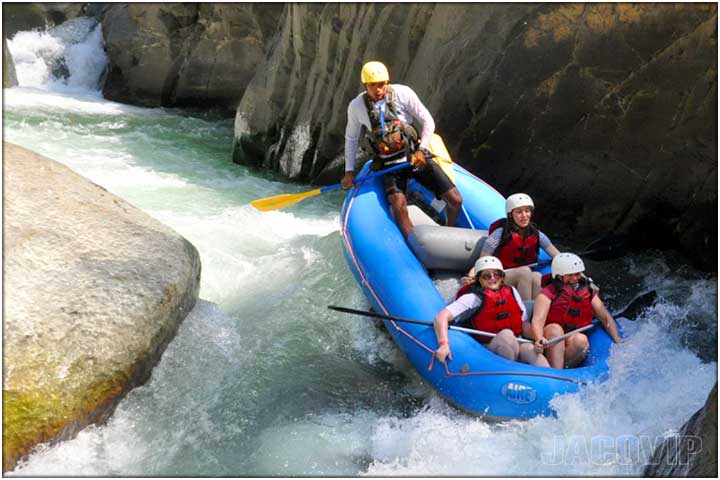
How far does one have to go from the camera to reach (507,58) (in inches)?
263

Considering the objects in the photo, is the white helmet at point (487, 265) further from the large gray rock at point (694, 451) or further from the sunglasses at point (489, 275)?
the large gray rock at point (694, 451)

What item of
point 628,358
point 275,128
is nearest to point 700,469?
point 628,358

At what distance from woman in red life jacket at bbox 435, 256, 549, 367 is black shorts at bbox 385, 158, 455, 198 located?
129 centimetres

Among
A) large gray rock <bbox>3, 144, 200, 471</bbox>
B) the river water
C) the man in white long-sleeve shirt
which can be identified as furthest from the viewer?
the man in white long-sleeve shirt

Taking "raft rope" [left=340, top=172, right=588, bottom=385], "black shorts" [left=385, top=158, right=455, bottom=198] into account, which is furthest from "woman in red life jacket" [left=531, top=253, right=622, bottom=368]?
"black shorts" [left=385, top=158, right=455, bottom=198]

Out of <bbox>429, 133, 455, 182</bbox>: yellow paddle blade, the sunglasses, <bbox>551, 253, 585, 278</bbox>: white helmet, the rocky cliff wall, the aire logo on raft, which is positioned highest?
<bbox>429, 133, 455, 182</bbox>: yellow paddle blade

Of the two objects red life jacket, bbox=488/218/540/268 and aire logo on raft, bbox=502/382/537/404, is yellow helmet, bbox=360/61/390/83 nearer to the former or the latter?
red life jacket, bbox=488/218/540/268

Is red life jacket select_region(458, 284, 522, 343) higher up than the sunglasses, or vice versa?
the sunglasses

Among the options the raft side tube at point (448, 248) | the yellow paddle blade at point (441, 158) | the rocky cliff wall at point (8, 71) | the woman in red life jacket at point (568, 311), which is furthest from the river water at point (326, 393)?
the rocky cliff wall at point (8, 71)

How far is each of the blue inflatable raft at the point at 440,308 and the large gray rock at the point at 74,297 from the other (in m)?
1.19

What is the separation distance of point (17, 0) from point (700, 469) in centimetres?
1408

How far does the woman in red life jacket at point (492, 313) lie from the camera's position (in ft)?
14.1

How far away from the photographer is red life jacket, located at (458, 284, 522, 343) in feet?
14.3

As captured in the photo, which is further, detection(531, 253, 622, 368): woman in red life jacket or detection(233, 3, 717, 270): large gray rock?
detection(233, 3, 717, 270): large gray rock
